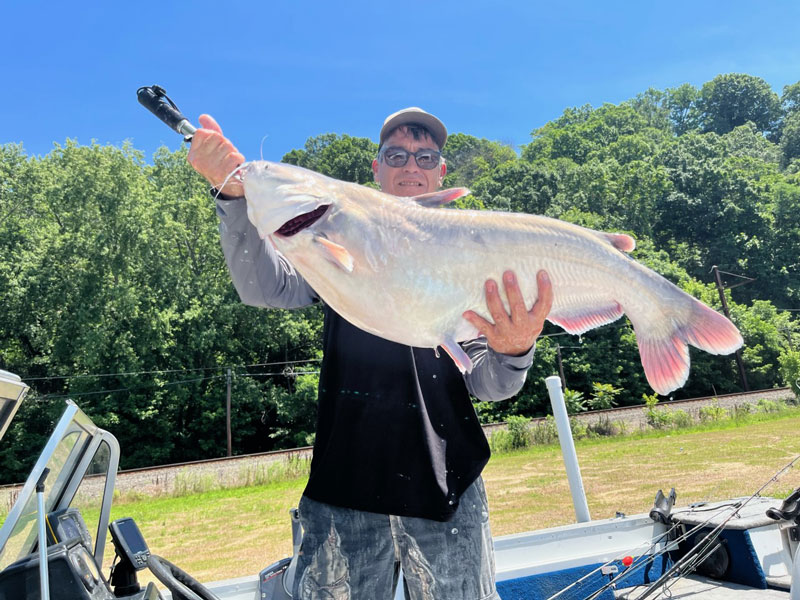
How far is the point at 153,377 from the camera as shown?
101 ft

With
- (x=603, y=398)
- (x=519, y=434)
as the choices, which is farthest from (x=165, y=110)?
(x=603, y=398)

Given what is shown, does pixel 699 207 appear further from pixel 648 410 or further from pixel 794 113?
pixel 794 113

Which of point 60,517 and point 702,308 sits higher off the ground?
point 702,308

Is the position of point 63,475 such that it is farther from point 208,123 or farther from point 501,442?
point 501,442

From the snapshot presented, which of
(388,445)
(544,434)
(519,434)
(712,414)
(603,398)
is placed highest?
(388,445)

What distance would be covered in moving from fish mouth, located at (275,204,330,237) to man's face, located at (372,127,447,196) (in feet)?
2.88

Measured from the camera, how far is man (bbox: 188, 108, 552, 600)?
6.64 ft

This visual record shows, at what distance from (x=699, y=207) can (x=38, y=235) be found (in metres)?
49.4

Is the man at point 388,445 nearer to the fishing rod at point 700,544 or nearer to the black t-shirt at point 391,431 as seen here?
the black t-shirt at point 391,431

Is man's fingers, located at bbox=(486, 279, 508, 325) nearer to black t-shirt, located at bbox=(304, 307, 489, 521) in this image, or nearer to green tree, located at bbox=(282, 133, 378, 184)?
black t-shirt, located at bbox=(304, 307, 489, 521)

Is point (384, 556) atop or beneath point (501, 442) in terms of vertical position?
atop

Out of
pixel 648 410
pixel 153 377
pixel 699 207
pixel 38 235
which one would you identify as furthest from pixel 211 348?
pixel 699 207

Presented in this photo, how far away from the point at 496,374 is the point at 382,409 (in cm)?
47

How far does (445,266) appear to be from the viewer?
1925 millimetres
